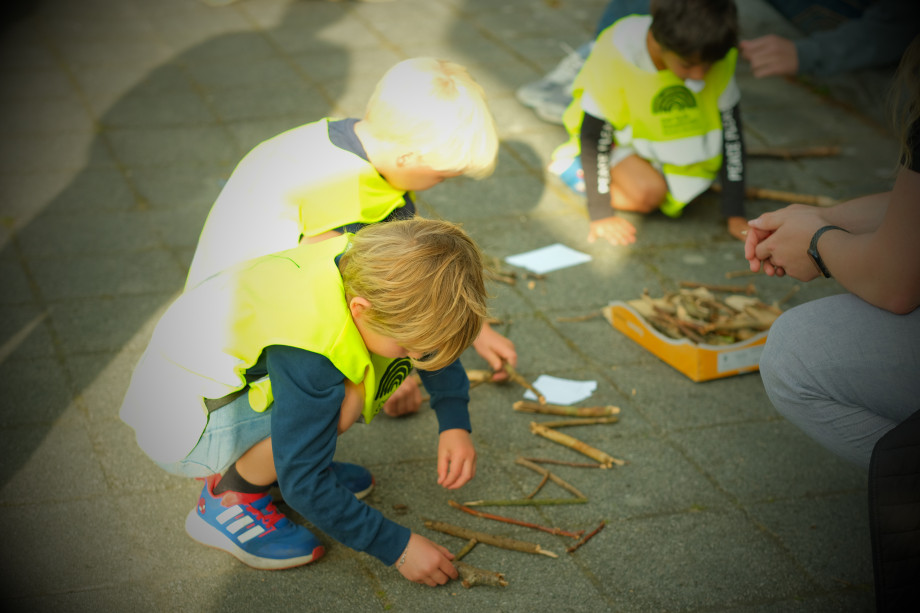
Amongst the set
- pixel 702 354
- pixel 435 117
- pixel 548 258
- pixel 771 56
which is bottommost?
pixel 548 258

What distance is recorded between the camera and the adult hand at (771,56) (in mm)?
4078

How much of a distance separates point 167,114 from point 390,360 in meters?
3.34

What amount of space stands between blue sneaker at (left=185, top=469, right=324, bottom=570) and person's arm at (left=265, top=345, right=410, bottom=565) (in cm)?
30

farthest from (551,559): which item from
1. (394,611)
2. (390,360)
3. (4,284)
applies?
(4,284)

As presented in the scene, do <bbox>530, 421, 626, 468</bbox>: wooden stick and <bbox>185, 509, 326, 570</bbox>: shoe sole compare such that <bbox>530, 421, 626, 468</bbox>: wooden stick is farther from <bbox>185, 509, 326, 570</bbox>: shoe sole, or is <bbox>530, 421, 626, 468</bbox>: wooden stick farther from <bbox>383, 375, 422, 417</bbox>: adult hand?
<bbox>185, 509, 326, 570</bbox>: shoe sole

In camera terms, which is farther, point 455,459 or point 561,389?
point 561,389

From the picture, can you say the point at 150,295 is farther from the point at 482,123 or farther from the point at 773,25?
the point at 773,25

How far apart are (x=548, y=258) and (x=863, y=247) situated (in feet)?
6.61

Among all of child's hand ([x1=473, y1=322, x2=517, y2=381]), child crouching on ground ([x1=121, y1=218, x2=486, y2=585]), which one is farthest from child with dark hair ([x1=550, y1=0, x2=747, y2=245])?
child crouching on ground ([x1=121, y1=218, x2=486, y2=585])

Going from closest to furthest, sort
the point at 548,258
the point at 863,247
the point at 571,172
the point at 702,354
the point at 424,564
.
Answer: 1. the point at 863,247
2. the point at 424,564
3. the point at 702,354
4. the point at 548,258
5. the point at 571,172

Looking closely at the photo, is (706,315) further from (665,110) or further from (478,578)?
(478,578)

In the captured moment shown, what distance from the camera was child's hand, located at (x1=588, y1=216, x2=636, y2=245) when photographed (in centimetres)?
388

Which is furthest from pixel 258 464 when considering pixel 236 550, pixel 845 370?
pixel 845 370

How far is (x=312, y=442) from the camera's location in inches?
76.2
